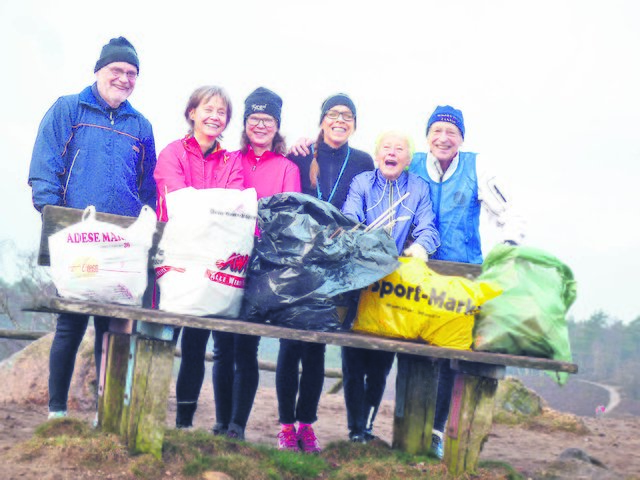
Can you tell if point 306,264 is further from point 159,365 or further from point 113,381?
point 113,381

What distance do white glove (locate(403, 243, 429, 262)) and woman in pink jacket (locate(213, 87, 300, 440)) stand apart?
806 mm

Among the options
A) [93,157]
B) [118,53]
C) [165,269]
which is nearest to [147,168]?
[93,157]

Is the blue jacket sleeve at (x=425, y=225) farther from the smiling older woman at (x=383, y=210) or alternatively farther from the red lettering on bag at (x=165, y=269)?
the red lettering on bag at (x=165, y=269)

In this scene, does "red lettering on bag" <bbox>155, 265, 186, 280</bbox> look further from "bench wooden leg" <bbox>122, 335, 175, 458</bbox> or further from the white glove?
the white glove

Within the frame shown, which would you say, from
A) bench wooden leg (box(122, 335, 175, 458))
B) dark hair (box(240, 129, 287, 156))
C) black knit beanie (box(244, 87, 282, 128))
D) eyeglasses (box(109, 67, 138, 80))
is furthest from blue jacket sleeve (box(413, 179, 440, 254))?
eyeglasses (box(109, 67, 138, 80))

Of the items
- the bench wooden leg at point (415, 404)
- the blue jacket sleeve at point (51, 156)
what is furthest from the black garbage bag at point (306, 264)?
the blue jacket sleeve at point (51, 156)

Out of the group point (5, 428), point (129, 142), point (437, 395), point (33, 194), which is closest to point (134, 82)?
point (129, 142)

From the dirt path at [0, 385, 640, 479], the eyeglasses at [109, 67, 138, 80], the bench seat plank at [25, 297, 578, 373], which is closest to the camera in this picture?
the bench seat plank at [25, 297, 578, 373]

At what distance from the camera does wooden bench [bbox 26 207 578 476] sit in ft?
10.7

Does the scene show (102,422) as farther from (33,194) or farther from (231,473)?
(33,194)

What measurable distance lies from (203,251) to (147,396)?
0.74 m

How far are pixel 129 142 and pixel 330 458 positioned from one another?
2224 millimetres

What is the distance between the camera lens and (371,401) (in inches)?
177

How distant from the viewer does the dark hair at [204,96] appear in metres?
4.27
